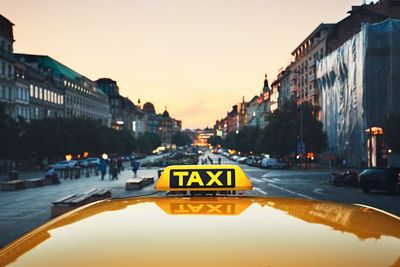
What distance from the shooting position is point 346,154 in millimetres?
58562

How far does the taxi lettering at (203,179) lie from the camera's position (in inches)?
140

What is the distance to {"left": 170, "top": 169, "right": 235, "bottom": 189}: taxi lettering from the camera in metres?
3.56

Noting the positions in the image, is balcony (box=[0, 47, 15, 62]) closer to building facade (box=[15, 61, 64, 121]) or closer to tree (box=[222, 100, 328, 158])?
building facade (box=[15, 61, 64, 121])

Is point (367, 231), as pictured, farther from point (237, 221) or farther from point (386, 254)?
point (237, 221)

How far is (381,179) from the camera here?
25.9 meters

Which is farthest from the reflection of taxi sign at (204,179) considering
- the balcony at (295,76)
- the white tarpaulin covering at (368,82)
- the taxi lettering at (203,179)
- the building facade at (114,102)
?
the building facade at (114,102)

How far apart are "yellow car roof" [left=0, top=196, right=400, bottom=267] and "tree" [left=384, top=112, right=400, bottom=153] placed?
43385 mm

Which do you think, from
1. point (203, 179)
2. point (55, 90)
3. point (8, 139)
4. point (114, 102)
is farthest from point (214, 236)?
point (114, 102)

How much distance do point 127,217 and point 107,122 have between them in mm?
138444

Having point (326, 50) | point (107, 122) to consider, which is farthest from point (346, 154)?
point (107, 122)

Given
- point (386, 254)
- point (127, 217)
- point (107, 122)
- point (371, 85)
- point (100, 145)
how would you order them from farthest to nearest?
point (107, 122) → point (100, 145) → point (371, 85) → point (127, 217) → point (386, 254)

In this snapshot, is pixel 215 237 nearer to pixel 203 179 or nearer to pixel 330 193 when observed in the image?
pixel 203 179

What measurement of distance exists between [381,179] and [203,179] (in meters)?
24.5

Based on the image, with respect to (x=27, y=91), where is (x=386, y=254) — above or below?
below
